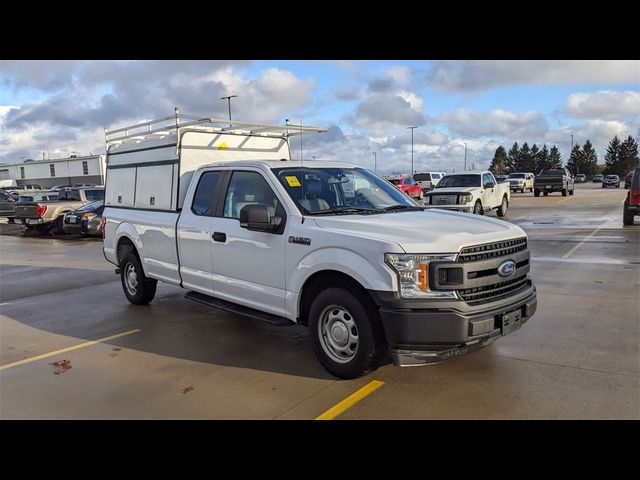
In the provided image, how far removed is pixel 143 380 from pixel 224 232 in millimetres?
1712

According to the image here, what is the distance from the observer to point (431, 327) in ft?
12.5

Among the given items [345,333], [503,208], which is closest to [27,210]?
[345,333]

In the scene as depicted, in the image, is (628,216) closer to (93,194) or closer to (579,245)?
(579,245)

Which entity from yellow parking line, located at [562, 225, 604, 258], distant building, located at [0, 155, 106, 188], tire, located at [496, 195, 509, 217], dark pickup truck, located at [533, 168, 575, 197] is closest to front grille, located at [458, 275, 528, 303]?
yellow parking line, located at [562, 225, 604, 258]

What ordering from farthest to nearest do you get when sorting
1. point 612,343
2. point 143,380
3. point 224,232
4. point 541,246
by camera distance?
point 541,246
point 224,232
point 612,343
point 143,380

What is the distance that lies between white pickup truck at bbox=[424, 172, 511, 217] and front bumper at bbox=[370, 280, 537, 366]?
13678mm

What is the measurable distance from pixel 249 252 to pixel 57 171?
91.1 meters

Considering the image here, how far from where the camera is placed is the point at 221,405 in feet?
13.0

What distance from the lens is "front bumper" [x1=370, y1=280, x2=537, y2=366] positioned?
3.80 meters

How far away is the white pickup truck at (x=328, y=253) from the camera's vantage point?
12.7 feet

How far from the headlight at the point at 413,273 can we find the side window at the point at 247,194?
1.57 metres

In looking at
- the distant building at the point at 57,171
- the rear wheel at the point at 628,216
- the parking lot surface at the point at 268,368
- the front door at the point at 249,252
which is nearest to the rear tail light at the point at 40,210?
the parking lot surface at the point at 268,368

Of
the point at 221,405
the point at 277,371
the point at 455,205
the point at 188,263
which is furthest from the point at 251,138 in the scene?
the point at 455,205

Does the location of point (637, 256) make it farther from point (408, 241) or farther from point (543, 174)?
point (543, 174)
